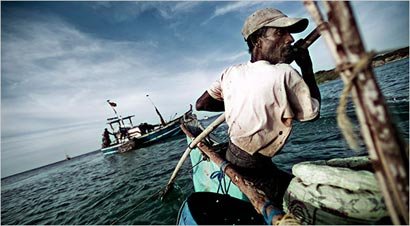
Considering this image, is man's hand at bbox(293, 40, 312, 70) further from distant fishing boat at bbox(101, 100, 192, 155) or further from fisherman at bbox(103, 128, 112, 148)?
fisherman at bbox(103, 128, 112, 148)

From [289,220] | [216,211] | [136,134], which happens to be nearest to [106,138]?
[136,134]

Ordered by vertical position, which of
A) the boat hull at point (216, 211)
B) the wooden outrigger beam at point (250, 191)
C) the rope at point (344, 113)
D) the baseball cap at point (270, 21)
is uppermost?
the baseball cap at point (270, 21)

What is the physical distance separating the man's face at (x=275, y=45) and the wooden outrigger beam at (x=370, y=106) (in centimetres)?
145

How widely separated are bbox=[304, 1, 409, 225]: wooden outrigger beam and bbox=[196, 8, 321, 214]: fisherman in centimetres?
105

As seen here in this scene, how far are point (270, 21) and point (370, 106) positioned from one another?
164cm

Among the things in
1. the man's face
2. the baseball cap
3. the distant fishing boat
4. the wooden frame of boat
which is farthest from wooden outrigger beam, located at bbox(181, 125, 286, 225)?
the distant fishing boat

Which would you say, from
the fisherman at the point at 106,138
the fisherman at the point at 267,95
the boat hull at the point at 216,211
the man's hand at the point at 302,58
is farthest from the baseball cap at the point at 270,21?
the fisherman at the point at 106,138

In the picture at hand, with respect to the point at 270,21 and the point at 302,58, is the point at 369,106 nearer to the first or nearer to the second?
the point at 270,21

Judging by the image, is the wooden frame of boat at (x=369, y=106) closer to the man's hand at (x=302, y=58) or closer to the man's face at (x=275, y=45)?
the man's face at (x=275, y=45)

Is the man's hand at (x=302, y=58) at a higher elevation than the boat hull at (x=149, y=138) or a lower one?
higher

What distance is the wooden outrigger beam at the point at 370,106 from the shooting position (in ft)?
2.51

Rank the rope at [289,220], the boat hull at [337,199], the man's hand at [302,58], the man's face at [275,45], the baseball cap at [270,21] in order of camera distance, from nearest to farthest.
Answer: the boat hull at [337,199], the rope at [289,220], the baseball cap at [270,21], the man's face at [275,45], the man's hand at [302,58]

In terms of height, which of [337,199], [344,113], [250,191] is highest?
[344,113]

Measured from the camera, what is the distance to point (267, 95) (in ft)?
6.29
